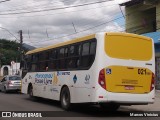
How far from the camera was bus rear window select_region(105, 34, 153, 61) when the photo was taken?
13.9 meters

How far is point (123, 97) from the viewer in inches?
541

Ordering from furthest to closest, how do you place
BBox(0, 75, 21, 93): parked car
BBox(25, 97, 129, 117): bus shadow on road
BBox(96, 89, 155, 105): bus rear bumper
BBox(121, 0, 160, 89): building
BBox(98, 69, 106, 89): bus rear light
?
BBox(121, 0, 160, 89): building < BBox(0, 75, 21, 93): parked car < BBox(25, 97, 129, 117): bus shadow on road < BBox(98, 69, 106, 89): bus rear light < BBox(96, 89, 155, 105): bus rear bumper

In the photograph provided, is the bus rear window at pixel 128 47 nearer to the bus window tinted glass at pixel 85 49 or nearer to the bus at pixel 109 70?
the bus at pixel 109 70

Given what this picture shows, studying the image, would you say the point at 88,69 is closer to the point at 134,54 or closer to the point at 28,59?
the point at 134,54

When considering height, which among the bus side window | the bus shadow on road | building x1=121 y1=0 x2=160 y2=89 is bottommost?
the bus shadow on road

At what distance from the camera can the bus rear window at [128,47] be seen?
13.9m

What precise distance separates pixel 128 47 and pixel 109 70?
1.24 metres

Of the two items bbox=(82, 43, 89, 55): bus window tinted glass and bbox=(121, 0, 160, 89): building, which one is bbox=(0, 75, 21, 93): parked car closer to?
bbox=(121, 0, 160, 89): building

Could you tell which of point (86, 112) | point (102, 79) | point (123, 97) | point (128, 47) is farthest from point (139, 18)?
point (102, 79)

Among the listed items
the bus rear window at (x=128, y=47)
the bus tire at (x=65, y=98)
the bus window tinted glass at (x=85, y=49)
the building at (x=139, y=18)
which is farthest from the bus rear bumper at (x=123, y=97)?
the building at (x=139, y=18)

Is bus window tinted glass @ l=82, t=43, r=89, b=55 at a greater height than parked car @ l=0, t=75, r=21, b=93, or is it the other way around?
bus window tinted glass @ l=82, t=43, r=89, b=55

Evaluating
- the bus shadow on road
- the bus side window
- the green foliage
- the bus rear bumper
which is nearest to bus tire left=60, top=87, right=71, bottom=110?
the bus shadow on road

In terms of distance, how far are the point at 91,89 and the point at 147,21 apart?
751 inches

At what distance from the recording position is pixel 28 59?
2211 centimetres
